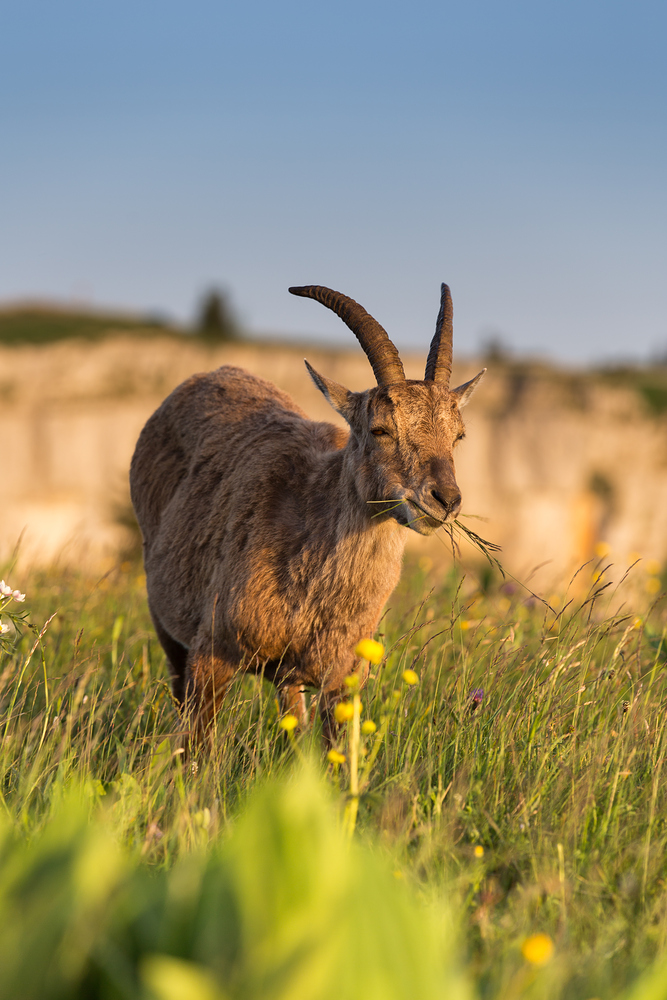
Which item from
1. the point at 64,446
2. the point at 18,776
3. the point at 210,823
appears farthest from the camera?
the point at 64,446

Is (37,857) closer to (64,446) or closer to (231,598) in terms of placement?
(231,598)

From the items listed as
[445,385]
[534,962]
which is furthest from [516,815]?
[445,385]

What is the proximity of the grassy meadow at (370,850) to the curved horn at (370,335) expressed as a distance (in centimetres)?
153

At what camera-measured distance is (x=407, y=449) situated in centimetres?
429

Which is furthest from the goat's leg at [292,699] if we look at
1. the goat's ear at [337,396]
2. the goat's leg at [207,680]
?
the goat's ear at [337,396]

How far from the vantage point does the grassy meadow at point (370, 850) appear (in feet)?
4.04

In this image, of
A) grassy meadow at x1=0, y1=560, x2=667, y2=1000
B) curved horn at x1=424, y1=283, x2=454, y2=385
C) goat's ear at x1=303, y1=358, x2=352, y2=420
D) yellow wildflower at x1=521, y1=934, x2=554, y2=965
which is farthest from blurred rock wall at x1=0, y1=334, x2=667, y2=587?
yellow wildflower at x1=521, y1=934, x2=554, y2=965

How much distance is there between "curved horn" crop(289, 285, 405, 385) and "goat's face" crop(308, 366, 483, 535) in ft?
0.32

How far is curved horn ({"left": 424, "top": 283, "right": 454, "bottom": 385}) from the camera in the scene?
4844 millimetres

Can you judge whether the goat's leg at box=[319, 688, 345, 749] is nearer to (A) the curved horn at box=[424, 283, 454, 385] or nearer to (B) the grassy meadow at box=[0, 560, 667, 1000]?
(B) the grassy meadow at box=[0, 560, 667, 1000]

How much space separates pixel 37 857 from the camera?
1399 mm

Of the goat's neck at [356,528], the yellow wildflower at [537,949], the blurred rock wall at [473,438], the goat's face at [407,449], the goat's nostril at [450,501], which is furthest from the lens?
the blurred rock wall at [473,438]

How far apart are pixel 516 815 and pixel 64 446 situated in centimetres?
2829

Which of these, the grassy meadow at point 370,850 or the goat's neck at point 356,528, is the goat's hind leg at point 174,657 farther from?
the goat's neck at point 356,528
